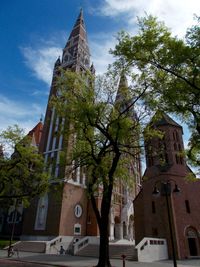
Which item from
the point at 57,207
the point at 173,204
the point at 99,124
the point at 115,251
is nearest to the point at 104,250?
the point at 99,124

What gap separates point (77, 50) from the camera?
51.3m

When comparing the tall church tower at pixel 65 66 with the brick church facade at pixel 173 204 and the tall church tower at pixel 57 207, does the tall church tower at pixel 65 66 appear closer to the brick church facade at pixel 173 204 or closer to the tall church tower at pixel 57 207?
the tall church tower at pixel 57 207

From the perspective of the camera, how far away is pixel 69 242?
105 ft

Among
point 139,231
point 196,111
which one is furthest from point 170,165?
point 196,111

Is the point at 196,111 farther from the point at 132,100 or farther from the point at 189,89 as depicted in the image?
the point at 132,100

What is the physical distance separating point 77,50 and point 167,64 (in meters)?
41.7

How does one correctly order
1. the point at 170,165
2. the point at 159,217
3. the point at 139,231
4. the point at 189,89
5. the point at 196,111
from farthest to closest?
the point at 139,231
the point at 170,165
the point at 159,217
the point at 196,111
the point at 189,89

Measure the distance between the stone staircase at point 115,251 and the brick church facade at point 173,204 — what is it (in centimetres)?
492

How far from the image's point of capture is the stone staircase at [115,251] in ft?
74.4

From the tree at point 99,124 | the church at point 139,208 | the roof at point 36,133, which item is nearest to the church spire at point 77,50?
the church at point 139,208

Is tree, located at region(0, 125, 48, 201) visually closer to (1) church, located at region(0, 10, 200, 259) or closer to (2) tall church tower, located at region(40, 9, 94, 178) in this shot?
(1) church, located at region(0, 10, 200, 259)

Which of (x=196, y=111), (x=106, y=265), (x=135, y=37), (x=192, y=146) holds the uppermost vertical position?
(x=135, y=37)

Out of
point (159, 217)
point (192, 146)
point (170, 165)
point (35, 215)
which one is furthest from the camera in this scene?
point (35, 215)

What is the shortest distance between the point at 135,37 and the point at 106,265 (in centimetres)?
1375
